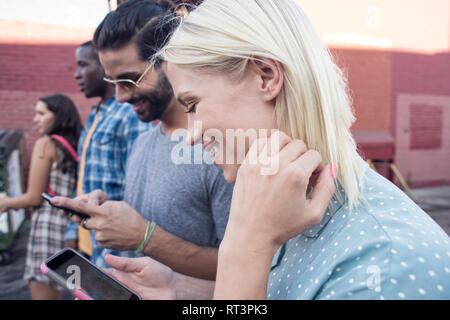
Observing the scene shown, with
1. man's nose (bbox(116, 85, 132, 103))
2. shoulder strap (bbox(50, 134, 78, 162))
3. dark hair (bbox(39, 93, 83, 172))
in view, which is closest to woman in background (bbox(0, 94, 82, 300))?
shoulder strap (bbox(50, 134, 78, 162))

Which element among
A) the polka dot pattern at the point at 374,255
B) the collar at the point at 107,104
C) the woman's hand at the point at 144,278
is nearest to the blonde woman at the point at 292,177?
the polka dot pattern at the point at 374,255

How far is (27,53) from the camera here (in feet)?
21.6

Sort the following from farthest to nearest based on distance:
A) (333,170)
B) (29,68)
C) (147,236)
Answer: (29,68) → (147,236) → (333,170)

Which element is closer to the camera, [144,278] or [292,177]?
[292,177]

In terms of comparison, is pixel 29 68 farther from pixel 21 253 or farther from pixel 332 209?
pixel 332 209

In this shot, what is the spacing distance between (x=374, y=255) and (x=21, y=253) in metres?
5.63

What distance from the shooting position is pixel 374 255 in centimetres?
68

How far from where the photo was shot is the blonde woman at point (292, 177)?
2.24ft

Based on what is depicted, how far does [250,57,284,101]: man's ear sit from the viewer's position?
36.4 inches

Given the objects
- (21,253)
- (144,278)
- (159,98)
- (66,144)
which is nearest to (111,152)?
(159,98)

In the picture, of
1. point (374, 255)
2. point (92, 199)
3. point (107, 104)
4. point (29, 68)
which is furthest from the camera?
point (29, 68)

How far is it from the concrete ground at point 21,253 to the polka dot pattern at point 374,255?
5.42 feet

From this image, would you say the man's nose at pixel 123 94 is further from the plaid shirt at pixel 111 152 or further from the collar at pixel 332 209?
the collar at pixel 332 209

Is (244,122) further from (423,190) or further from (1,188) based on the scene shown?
(423,190)
